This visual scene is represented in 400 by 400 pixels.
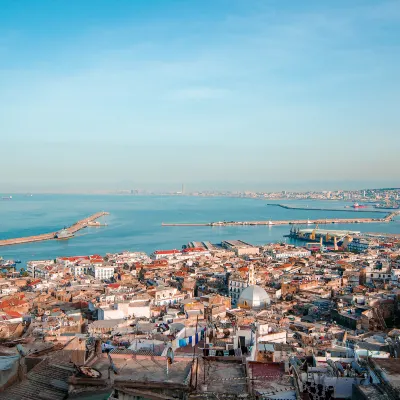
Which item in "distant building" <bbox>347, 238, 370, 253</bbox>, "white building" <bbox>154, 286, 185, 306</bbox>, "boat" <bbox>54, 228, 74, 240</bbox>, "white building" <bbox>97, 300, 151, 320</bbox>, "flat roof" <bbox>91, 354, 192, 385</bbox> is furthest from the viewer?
"boat" <bbox>54, 228, 74, 240</bbox>

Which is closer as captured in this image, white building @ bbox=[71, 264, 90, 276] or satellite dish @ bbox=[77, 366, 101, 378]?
satellite dish @ bbox=[77, 366, 101, 378]

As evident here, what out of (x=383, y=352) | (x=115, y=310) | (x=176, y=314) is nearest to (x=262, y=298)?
(x=176, y=314)

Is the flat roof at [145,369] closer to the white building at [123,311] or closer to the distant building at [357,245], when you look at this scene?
the white building at [123,311]

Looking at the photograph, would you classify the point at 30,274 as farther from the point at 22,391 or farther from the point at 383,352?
the point at 22,391

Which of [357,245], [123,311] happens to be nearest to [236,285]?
[123,311]

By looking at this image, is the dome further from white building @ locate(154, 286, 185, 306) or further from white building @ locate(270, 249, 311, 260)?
white building @ locate(270, 249, 311, 260)

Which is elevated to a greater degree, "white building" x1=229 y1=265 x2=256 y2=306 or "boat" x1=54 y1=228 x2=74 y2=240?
"white building" x1=229 y1=265 x2=256 y2=306

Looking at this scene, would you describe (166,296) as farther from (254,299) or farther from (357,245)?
(357,245)

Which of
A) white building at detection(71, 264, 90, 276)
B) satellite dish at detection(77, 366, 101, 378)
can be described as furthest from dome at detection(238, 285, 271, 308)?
white building at detection(71, 264, 90, 276)

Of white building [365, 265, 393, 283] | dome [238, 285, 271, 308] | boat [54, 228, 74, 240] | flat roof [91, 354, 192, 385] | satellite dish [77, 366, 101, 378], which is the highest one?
satellite dish [77, 366, 101, 378]

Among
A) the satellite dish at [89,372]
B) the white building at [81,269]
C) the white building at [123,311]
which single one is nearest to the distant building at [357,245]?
the white building at [81,269]
